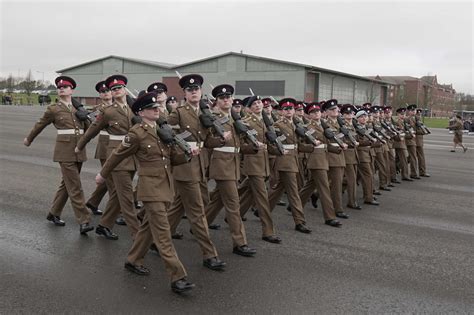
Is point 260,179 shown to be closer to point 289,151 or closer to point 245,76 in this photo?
point 289,151

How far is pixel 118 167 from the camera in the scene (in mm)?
5699

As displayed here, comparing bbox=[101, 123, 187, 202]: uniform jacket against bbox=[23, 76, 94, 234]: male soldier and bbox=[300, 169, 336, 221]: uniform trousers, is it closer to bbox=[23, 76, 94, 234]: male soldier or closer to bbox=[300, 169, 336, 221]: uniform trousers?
bbox=[23, 76, 94, 234]: male soldier

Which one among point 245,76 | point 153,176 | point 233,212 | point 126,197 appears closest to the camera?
point 153,176

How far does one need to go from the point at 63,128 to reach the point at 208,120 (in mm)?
2394

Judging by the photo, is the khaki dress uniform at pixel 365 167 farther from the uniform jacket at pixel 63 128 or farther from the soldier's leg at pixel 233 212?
the uniform jacket at pixel 63 128

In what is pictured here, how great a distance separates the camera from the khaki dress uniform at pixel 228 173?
556 cm

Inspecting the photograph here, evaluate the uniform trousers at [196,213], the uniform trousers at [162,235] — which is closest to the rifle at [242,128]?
the uniform trousers at [196,213]

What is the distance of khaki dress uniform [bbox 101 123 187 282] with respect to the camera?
445 cm

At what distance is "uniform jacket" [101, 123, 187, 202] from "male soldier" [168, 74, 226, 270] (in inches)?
17.0

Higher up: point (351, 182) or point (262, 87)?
point (262, 87)

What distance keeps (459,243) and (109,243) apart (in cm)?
470

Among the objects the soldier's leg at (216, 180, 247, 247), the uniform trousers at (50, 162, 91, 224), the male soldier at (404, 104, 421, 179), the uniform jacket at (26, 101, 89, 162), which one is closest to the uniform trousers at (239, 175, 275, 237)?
the soldier's leg at (216, 180, 247, 247)

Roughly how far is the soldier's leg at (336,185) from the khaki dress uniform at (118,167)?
11.1ft

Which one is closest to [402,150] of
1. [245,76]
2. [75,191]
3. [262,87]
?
[75,191]
